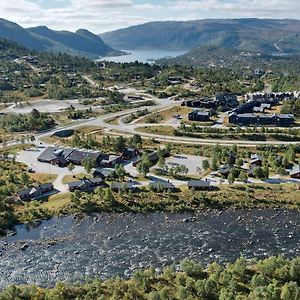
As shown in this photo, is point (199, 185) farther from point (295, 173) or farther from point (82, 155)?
point (82, 155)

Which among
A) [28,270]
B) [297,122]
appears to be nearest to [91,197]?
[28,270]

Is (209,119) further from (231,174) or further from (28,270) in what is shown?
(28,270)

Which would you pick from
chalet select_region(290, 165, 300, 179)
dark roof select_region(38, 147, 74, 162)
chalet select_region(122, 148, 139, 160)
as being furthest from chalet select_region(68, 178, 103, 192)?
chalet select_region(290, 165, 300, 179)

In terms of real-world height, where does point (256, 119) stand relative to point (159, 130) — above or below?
above

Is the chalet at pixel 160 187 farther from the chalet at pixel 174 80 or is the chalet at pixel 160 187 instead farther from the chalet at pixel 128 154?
the chalet at pixel 174 80

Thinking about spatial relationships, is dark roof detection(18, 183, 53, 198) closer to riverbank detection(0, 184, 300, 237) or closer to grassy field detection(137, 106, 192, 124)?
riverbank detection(0, 184, 300, 237)

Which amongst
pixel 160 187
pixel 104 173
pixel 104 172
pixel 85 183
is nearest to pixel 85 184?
pixel 85 183
